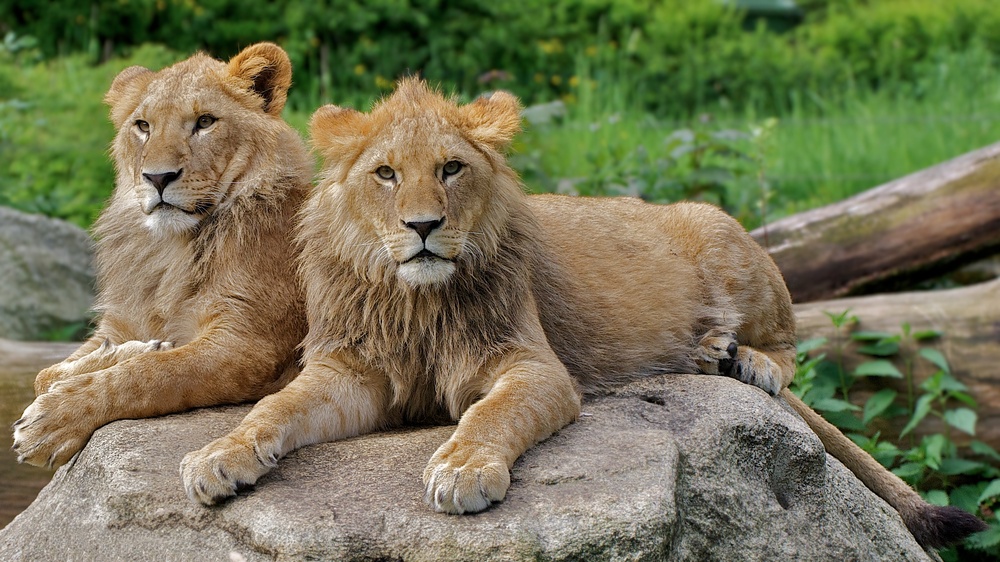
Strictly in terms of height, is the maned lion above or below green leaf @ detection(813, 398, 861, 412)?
above

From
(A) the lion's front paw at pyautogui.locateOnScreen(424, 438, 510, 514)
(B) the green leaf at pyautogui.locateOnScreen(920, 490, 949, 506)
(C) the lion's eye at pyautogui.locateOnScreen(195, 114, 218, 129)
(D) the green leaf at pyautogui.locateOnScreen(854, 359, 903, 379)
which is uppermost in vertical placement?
(C) the lion's eye at pyautogui.locateOnScreen(195, 114, 218, 129)

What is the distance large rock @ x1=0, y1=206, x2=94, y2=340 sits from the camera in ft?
23.5

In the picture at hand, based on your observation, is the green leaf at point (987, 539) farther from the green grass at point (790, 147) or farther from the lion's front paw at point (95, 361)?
the lion's front paw at point (95, 361)

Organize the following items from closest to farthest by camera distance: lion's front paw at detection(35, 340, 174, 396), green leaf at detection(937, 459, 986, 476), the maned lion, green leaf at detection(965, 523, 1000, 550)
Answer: the maned lion
lion's front paw at detection(35, 340, 174, 396)
green leaf at detection(965, 523, 1000, 550)
green leaf at detection(937, 459, 986, 476)

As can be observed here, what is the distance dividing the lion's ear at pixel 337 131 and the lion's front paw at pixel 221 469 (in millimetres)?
1099

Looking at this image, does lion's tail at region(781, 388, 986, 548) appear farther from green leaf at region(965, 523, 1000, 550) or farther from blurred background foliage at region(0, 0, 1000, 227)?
blurred background foliage at region(0, 0, 1000, 227)

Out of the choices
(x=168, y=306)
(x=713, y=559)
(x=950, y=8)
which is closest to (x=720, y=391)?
(x=713, y=559)

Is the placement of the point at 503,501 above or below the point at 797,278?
above

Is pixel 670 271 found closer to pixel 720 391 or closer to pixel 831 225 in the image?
Result: pixel 720 391

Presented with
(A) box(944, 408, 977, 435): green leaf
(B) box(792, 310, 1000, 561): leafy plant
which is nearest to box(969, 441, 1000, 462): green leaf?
(B) box(792, 310, 1000, 561): leafy plant

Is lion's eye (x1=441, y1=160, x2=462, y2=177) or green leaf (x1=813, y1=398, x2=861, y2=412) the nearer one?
lion's eye (x1=441, y1=160, x2=462, y2=177)

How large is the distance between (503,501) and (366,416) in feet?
3.11

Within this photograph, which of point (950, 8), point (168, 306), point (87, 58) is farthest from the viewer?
point (950, 8)

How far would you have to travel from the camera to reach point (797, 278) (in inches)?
267
